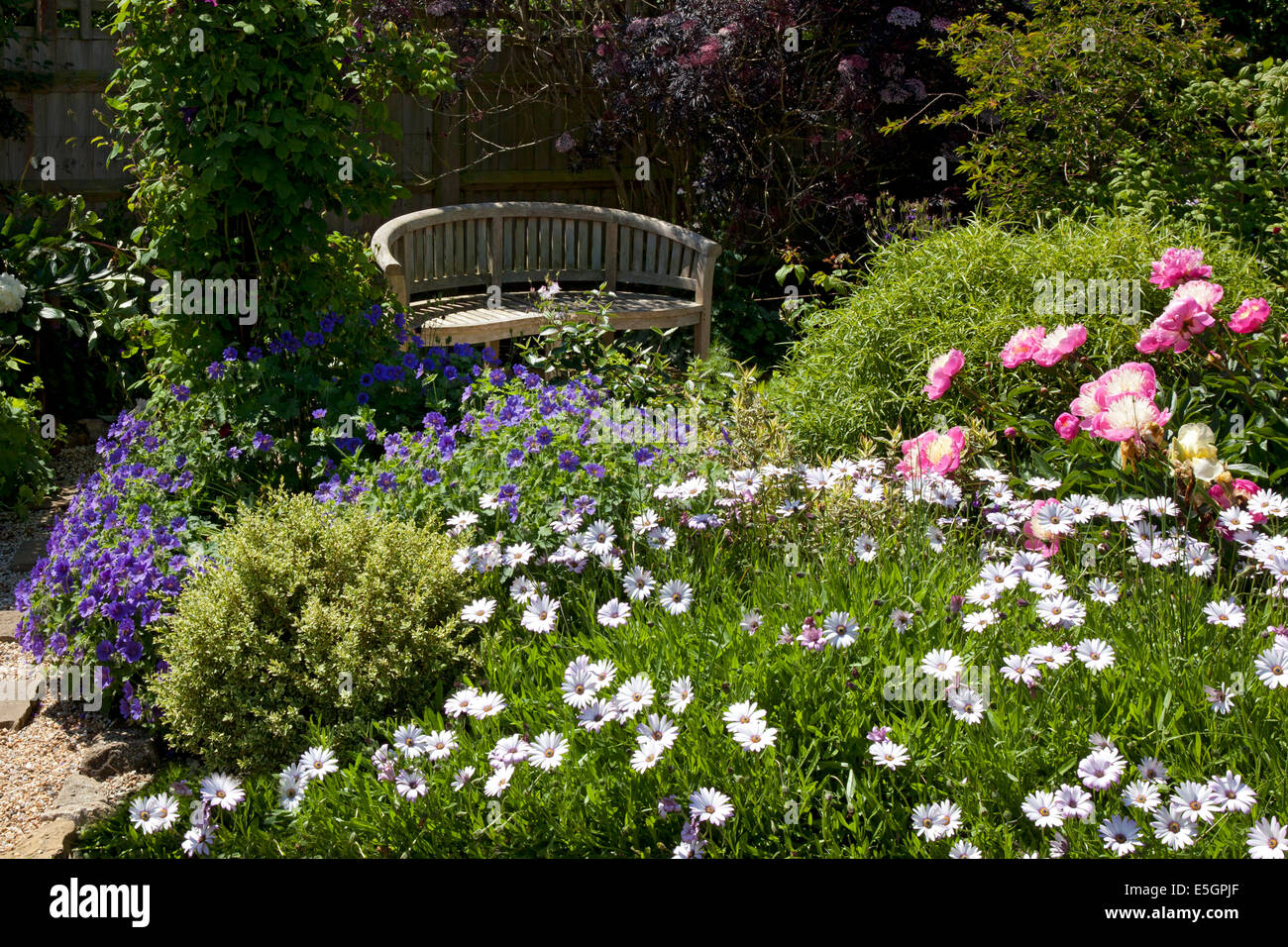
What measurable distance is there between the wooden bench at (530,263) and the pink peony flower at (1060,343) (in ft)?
9.52

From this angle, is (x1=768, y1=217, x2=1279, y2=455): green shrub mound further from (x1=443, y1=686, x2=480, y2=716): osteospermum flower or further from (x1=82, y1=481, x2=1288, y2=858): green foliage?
(x1=443, y1=686, x2=480, y2=716): osteospermum flower

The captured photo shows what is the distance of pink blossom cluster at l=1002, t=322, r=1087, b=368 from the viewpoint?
332 centimetres

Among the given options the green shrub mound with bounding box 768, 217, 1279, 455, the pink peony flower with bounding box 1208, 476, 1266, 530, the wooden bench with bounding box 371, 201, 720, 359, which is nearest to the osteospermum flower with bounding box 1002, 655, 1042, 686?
the pink peony flower with bounding box 1208, 476, 1266, 530

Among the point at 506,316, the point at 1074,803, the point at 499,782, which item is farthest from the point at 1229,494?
the point at 506,316

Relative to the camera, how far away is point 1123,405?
114 inches

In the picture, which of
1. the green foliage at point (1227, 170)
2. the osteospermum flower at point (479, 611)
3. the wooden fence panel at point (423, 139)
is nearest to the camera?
the osteospermum flower at point (479, 611)

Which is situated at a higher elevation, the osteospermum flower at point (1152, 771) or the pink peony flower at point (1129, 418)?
the pink peony flower at point (1129, 418)

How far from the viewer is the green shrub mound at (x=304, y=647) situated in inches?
110

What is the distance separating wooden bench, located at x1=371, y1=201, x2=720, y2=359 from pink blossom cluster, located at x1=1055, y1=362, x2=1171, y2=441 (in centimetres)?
321

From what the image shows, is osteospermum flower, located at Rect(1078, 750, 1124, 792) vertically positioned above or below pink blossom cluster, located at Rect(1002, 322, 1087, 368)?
below

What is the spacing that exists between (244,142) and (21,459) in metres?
1.70

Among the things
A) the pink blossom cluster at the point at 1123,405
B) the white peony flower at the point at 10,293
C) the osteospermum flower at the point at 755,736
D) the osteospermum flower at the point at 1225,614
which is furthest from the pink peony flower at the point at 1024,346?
the white peony flower at the point at 10,293

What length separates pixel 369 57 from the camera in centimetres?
479

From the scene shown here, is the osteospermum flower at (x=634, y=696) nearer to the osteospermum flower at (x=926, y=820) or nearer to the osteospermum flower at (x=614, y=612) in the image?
the osteospermum flower at (x=614, y=612)
